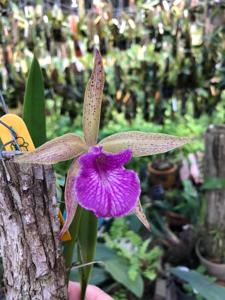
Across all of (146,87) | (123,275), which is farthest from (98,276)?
(146,87)

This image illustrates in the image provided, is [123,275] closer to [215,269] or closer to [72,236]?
[215,269]

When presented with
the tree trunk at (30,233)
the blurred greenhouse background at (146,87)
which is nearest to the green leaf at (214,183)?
the blurred greenhouse background at (146,87)

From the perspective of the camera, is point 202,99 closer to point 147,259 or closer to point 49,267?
point 147,259

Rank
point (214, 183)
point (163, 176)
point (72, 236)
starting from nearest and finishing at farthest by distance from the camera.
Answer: point (72, 236), point (214, 183), point (163, 176)

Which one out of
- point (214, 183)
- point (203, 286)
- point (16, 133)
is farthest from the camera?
point (214, 183)

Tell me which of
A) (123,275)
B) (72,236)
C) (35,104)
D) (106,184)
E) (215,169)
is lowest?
(123,275)

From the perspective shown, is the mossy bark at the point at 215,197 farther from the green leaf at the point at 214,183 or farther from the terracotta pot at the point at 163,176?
the terracotta pot at the point at 163,176

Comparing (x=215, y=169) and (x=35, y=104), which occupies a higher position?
(x=35, y=104)
